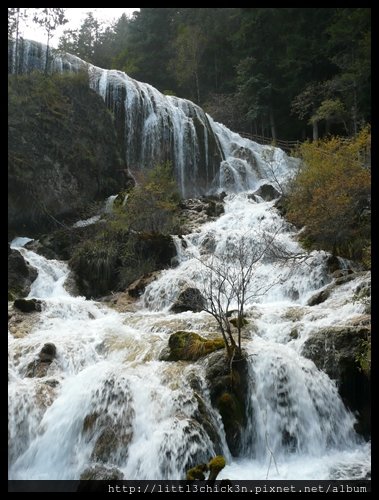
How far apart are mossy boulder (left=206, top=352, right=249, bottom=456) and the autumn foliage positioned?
11.0ft

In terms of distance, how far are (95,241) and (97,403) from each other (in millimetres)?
5043

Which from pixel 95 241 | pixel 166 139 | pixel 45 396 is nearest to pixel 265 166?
pixel 166 139

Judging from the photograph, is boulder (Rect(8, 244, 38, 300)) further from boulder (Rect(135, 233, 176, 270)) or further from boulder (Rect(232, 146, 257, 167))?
boulder (Rect(232, 146, 257, 167))

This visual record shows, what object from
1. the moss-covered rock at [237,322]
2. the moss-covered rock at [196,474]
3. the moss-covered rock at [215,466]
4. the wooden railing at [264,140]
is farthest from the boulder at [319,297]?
the wooden railing at [264,140]

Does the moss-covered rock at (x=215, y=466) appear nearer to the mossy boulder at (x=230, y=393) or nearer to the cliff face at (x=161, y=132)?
the mossy boulder at (x=230, y=393)

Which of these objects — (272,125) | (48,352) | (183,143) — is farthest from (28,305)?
(272,125)

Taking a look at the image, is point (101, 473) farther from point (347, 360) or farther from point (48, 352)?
point (347, 360)

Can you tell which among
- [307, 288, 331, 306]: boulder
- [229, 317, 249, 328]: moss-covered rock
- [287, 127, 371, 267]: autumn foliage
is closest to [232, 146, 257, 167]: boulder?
[287, 127, 371, 267]: autumn foliage

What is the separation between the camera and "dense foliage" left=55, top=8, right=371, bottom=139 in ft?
19.0

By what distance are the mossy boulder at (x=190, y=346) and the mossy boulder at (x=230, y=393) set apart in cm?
22

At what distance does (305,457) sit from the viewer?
18.4 ft

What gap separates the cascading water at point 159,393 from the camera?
4934 mm

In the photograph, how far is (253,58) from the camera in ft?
36.7
